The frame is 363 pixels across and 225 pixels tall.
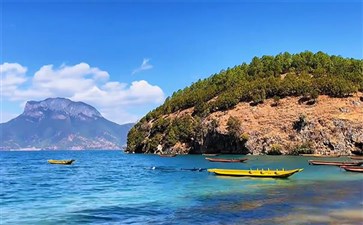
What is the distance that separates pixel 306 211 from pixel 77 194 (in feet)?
80.8

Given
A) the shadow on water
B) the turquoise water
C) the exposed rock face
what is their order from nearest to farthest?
the shadow on water < the turquoise water < the exposed rock face

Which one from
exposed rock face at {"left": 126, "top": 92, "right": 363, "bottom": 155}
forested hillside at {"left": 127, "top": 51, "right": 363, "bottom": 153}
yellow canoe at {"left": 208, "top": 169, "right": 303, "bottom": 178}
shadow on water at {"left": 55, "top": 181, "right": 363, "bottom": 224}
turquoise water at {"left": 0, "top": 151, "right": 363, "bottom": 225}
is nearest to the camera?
shadow on water at {"left": 55, "top": 181, "right": 363, "bottom": 224}

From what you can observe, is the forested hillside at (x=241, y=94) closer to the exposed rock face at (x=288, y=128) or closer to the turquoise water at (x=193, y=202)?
the exposed rock face at (x=288, y=128)

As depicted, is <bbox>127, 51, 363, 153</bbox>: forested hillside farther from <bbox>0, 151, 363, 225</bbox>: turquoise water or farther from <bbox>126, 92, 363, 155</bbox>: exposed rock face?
<bbox>0, 151, 363, 225</bbox>: turquoise water

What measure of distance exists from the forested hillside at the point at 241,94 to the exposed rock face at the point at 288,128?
849 mm

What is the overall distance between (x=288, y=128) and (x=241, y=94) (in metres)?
27.4

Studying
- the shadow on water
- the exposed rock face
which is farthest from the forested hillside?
the shadow on water

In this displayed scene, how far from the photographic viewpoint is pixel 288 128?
438 ft

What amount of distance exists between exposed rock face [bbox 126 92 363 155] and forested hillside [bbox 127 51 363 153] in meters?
0.85

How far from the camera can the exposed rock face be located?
123 meters

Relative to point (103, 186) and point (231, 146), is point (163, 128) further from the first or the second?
point (103, 186)

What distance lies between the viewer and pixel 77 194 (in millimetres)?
43469

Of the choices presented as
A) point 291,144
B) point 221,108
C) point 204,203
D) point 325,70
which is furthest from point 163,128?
point 204,203

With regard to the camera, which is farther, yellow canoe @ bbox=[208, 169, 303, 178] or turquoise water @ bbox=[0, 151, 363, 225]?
yellow canoe @ bbox=[208, 169, 303, 178]
